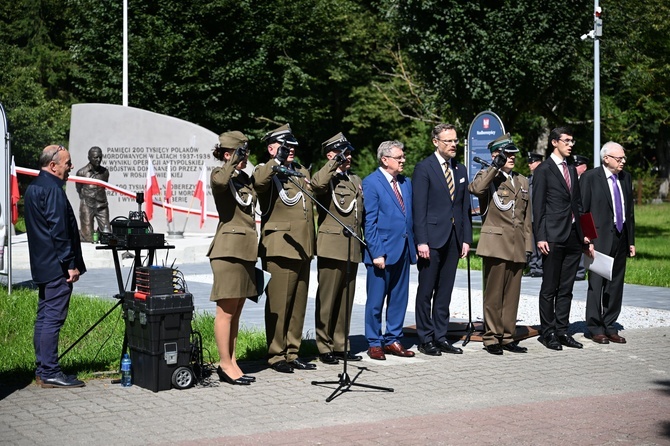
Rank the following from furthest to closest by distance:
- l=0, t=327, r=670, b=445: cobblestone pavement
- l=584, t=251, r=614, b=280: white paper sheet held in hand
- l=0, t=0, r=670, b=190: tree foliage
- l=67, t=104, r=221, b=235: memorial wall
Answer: l=0, t=0, r=670, b=190: tree foliage
l=67, t=104, r=221, b=235: memorial wall
l=584, t=251, r=614, b=280: white paper sheet held in hand
l=0, t=327, r=670, b=445: cobblestone pavement

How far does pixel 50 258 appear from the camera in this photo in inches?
320

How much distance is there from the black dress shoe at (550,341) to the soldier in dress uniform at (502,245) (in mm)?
361

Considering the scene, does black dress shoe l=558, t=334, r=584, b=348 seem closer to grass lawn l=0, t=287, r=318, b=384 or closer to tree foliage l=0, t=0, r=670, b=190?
grass lawn l=0, t=287, r=318, b=384

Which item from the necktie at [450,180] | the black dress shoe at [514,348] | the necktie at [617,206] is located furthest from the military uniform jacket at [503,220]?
the necktie at [617,206]

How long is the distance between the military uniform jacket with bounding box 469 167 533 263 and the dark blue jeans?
13.7 ft

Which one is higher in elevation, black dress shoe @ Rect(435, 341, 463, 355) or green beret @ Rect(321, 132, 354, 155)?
green beret @ Rect(321, 132, 354, 155)

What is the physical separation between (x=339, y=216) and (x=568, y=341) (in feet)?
9.62

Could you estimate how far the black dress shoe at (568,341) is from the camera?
34.0 feet

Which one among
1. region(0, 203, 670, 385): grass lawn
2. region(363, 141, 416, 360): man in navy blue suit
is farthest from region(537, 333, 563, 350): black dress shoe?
region(0, 203, 670, 385): grass lawn

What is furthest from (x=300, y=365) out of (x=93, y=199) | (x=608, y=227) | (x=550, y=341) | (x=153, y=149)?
(x=153, y=149)

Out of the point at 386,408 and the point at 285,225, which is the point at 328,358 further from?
the point at 386,408

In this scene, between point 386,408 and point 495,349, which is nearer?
point 386,408

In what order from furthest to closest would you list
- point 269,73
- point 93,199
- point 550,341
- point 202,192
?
point 269,73 < point 202,192 < point 93,199 < point 550,341

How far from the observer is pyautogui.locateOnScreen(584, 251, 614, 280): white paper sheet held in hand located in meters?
10.7
